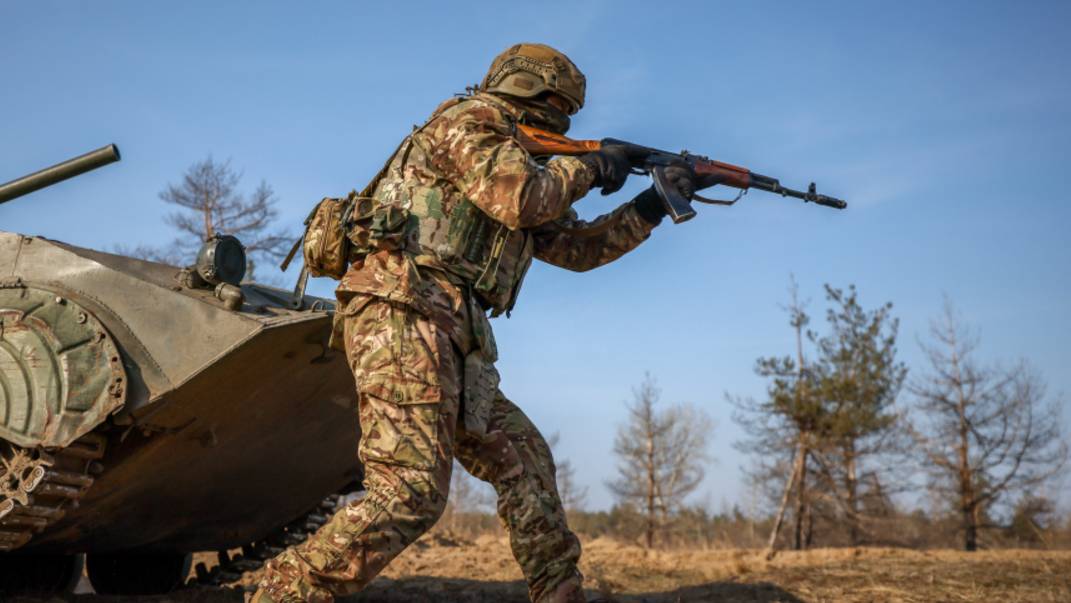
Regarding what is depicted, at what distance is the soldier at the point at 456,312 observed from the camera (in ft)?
12.4

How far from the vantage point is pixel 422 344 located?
3.97 meters

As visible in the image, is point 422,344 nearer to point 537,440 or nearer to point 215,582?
point 537,440

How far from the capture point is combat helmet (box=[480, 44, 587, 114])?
4.50 meters

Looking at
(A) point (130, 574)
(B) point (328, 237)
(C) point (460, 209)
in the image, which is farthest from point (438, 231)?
(A) point (130, 574)

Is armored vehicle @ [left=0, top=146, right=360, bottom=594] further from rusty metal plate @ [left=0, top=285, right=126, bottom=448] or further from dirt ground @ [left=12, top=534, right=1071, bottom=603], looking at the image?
dirt ground @ [left=12, top=534, right=1071, bottom=603]

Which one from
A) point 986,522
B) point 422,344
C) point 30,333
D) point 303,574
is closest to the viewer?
point 303,574

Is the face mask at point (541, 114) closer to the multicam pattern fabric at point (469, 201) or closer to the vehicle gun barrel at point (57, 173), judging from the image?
the multicam pattern fabric at point (469, 201)

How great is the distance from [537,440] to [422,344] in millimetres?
866

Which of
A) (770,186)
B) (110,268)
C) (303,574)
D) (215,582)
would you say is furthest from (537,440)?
(215,582)

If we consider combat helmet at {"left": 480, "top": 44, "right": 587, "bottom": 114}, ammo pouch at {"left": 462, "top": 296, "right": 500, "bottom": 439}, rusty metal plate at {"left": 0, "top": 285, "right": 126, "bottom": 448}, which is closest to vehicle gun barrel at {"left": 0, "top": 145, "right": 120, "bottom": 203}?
rusty metal plate at {"left": 0, "top": 285, "right": 126, "bottom": 448}

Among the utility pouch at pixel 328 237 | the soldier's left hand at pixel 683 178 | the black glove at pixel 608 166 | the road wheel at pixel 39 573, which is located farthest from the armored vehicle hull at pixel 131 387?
the soldier's left hand at pixel 683 178

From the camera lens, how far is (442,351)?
403 centimetres

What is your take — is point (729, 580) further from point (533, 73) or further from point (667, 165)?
point (533, 73)

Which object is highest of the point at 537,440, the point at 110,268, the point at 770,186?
the point at 770,186
